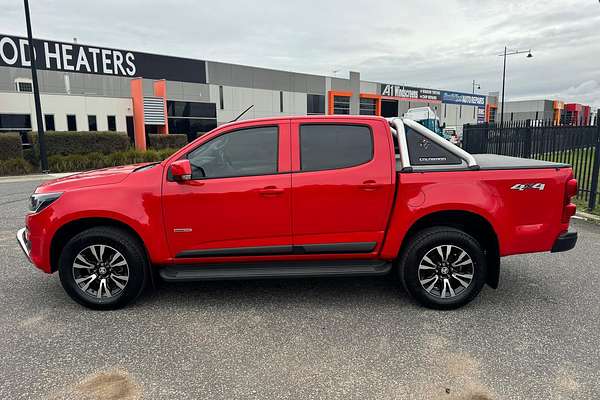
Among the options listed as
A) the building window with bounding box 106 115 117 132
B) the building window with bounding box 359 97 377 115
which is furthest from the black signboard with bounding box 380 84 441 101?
the building window with bounding box 106 115 117 132

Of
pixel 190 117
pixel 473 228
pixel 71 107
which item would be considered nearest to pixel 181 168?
pixel 473 228

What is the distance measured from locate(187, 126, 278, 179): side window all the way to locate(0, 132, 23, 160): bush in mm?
16746

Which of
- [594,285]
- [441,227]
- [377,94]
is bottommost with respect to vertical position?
[594,285]

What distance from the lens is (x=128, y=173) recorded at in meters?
4.03

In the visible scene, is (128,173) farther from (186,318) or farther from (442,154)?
(442,154)

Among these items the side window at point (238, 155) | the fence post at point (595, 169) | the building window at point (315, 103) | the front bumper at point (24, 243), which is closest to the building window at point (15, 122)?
the front bumper at point (24, 243)

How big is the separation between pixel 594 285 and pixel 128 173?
5.01 metres

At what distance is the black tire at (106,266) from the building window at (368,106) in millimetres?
48673

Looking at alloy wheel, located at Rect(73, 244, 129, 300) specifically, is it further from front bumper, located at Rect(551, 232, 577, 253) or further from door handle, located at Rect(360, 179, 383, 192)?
front bumper, located at Rect(551, 232, 577, 253)

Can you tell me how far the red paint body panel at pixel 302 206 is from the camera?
12.6 ft

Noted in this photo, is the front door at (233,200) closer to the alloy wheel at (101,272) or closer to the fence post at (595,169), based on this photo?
the alloy wheel at (101,272)

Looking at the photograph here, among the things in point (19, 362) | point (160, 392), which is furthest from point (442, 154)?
point (19, 362)

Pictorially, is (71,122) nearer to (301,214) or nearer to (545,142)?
(545,142)

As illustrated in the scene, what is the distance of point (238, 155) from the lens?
13.1 ft
